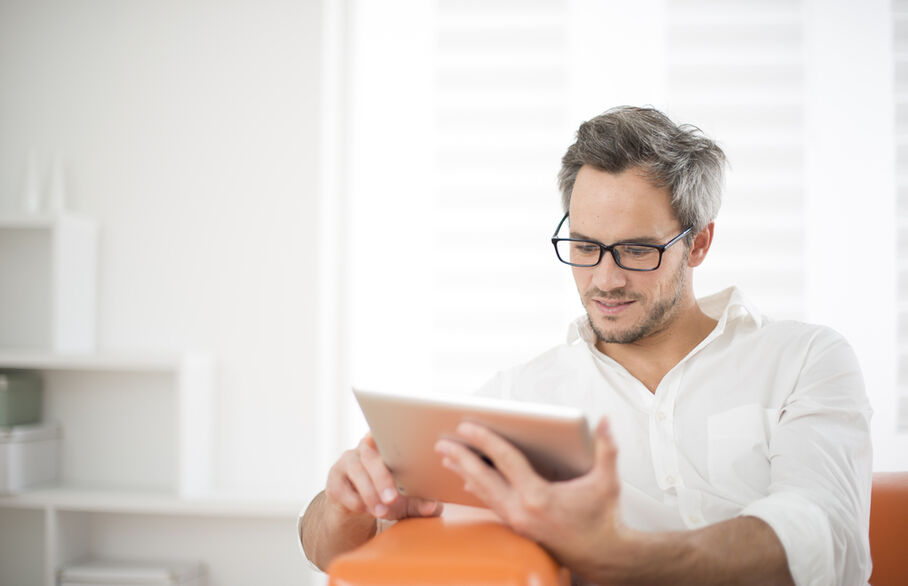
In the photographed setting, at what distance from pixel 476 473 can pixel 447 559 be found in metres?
0.13

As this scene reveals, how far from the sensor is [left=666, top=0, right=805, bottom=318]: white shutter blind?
2525mm

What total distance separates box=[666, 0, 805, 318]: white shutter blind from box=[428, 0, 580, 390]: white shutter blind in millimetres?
428

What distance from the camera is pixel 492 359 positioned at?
8.57 feet

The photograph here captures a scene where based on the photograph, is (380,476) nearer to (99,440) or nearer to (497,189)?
(497,189)

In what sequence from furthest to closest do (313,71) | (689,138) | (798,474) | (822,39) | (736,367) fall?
1. (313,71)
2. (822,39)
3. (689,138)
4. (736,367)
5. (798,474)

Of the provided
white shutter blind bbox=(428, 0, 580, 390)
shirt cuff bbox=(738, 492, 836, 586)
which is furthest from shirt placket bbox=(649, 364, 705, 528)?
white shutter blind bbox=(428, 0, 580, 390)

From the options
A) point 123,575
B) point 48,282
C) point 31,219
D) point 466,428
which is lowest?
point 123,575

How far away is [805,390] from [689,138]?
0.58 metres

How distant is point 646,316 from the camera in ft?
5.05

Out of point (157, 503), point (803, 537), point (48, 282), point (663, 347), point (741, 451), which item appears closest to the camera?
point (803, 537)

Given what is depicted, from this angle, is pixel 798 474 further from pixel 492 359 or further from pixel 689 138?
pixel 492 359

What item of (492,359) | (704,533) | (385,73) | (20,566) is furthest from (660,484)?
(20,566)

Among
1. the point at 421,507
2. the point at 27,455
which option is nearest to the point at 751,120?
the point at 421,507

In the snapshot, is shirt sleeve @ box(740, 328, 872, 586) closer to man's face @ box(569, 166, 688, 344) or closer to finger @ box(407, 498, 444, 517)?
man's face @ box(569, 166, 688, 344)
